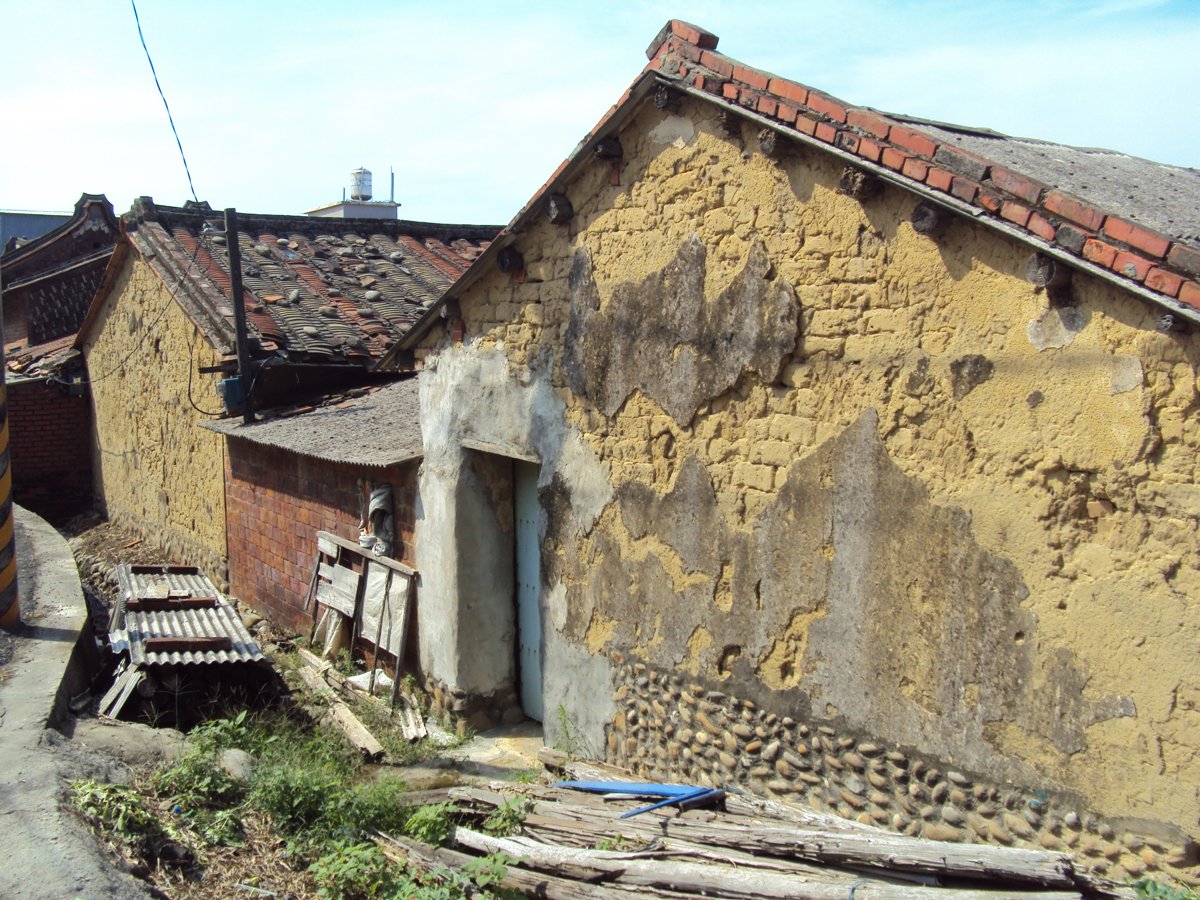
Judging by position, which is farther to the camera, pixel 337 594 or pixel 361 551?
pixel 337 594

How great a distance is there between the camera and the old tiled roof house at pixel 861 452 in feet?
12.6

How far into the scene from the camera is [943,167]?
430cm

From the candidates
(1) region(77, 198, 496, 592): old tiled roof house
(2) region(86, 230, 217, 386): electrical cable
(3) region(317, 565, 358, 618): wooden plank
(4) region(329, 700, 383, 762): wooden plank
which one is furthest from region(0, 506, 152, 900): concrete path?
(2) region(86, 230, 217, 386): electrical cable

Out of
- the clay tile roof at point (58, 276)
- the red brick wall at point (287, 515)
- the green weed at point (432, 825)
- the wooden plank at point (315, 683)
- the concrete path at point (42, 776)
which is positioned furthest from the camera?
the clay tile roof at point (58, 276)

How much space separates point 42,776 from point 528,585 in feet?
12.0

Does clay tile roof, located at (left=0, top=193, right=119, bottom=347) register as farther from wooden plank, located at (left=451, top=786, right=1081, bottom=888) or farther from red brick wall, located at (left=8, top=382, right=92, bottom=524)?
wooden plank, located at (left=451, top=786, right=1081, bottom=888)

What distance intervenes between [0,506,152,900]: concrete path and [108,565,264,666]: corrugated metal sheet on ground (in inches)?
14.3

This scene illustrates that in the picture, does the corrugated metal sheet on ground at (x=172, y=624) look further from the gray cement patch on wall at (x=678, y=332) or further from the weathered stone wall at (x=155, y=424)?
the gray cement patch on wall at (x=678, y=332)

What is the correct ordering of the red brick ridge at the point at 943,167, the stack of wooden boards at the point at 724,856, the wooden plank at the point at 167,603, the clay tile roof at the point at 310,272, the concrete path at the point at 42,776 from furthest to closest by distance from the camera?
the clay tile roof at the point at 310,272
the wooden plank at the point at 167,603
the stack of wooden boards at the point at 724,856
the concrete path at the point at 42,776
the red brick ridge at the point at 943,167

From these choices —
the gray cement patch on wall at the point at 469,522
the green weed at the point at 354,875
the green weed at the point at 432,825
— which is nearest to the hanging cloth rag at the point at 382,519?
the gray cement patch on wall at the point at 469,522

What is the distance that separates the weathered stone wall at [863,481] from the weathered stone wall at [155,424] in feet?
22.1

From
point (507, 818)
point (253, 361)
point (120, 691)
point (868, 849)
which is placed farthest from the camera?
point (253, 361)

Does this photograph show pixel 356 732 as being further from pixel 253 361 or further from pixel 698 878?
pixel 253 361

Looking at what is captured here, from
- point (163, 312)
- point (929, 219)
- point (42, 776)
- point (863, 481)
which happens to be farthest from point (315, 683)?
point (163, 312)
